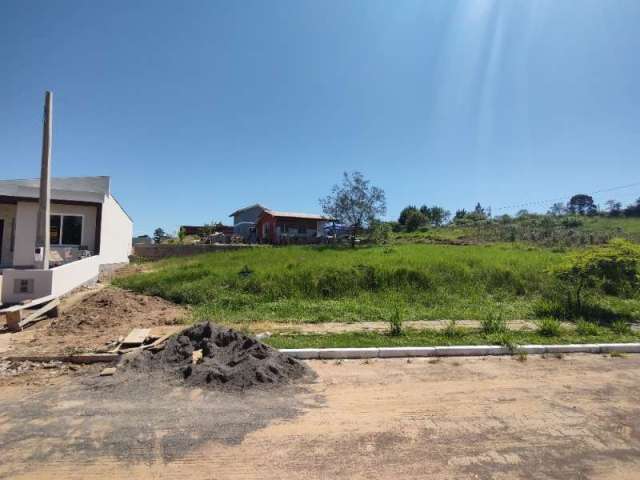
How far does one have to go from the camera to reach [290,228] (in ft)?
109

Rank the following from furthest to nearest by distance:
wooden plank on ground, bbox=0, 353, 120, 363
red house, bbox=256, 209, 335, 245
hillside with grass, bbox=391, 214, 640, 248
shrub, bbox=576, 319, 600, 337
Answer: red house, bbox=256, 209, 335, 245
hillside with grass, bbox=391, 214, 640, 248
shrub, bbox=576, 319, 600, 337
wooden plank on ground, bbox=0, 353, 120, 363

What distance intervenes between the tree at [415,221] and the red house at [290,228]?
15496 millimetres

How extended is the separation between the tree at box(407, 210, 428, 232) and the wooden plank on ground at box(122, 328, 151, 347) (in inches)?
1596

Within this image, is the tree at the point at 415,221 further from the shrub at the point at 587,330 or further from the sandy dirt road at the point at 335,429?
the sandy dirt road at the point at 335,429

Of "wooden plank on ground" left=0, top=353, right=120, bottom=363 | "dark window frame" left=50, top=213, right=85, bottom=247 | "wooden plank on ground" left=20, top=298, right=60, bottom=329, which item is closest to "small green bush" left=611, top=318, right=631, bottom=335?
"wooden plank on ground" left=0, top=353, right=120, bottom=363

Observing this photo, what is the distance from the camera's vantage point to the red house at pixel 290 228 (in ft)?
107

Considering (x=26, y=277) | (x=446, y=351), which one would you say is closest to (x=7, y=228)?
(x=26, y=277)

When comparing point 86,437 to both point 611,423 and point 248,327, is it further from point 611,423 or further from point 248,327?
point 611,423

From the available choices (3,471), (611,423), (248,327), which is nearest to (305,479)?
(3,471)

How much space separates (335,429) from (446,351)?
3.65 m

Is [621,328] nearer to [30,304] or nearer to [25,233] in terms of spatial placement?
[30,304]

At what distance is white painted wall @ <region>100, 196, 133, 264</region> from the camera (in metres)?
17.7

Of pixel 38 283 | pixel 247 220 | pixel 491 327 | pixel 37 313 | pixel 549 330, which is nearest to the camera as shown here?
pixel 549 330

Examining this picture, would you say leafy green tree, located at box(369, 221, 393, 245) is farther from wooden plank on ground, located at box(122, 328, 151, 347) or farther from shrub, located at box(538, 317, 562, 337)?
wooden plank on ground, located at box(122, 328, 151, 347)
